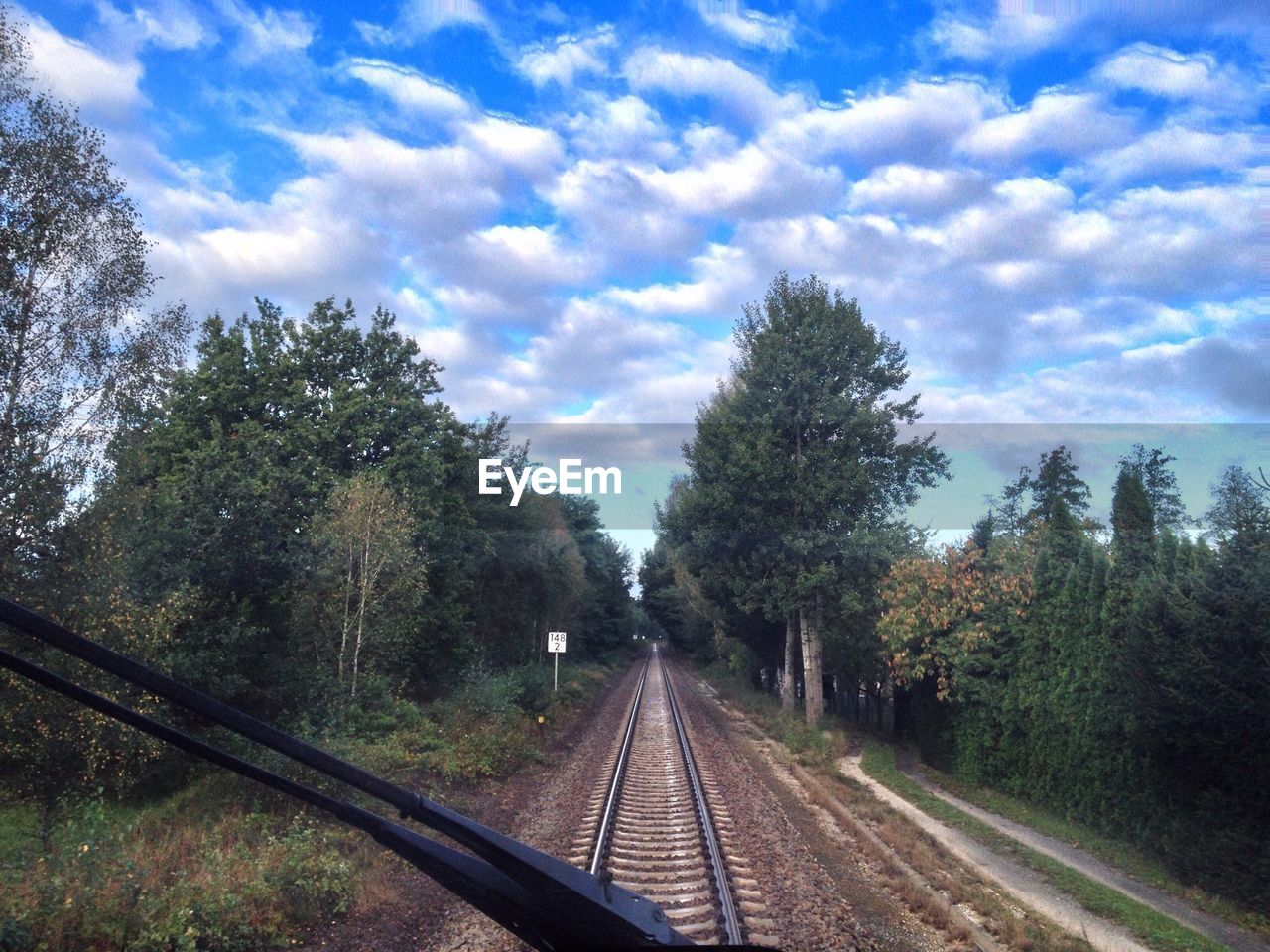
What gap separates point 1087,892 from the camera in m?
10.2

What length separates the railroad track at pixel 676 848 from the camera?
7.92 m

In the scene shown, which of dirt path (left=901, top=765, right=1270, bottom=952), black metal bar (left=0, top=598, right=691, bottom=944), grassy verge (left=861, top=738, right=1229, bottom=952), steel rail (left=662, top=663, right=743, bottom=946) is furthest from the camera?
dirt path (left=901, top=765, right=1270, bottom=952)

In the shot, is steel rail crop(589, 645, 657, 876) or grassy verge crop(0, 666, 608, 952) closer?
grassy verge crop(0, 666, 608, 952)

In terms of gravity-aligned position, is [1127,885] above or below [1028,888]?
below

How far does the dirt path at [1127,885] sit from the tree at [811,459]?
9695 mm

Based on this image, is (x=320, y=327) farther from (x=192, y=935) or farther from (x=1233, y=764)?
(x=1233, y=764)

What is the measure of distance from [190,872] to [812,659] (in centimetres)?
2127

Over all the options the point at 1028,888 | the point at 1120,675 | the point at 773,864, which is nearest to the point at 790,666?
the point at 1120,675

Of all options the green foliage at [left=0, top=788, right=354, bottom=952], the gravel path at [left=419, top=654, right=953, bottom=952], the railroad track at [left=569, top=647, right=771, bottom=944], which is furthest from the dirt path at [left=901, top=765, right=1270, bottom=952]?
the green foliage at [left=0, top=788, right=354, bottom=952]

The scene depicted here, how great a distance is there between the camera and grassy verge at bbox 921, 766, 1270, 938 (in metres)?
10.1

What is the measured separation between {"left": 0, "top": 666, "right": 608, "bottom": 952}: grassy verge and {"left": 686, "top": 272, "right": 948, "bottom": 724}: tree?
547 inches

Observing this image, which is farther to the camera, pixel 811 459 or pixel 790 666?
pixel 790 666

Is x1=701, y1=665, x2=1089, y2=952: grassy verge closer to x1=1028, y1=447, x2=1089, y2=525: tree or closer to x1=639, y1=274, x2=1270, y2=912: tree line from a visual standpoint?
x1=639, y1=274, x2=1270, y2=912: tree line

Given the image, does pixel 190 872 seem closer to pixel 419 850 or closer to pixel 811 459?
pixel 419 850
